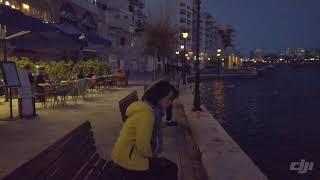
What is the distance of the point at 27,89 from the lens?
14188 millimetres

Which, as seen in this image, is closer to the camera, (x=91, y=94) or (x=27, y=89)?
(x=27, y=89)

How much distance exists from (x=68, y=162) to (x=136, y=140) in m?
0.66

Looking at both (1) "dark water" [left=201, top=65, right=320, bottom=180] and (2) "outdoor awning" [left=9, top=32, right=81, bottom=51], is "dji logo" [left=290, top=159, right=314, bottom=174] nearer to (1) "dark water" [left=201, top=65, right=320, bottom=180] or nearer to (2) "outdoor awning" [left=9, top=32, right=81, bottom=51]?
(1) "dark water" [left=201, top=65, right=320, bottom=180]

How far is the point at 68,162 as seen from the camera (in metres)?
4.91

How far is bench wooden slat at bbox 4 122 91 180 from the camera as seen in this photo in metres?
3.34

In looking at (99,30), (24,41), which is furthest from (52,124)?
(99,30)

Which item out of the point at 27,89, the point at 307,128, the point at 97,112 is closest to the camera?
the point at 27,89

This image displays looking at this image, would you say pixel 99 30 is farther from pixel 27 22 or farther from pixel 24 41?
pixel 27 22

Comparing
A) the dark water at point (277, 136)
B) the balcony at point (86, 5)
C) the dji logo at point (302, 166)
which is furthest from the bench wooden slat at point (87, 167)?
the balcony at point (86, 5)

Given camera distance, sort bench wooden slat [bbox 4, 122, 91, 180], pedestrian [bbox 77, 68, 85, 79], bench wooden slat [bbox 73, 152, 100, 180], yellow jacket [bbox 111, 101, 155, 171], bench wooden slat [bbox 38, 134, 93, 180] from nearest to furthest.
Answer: bench wooden slat [bbox 4, 122, 91, 180] → bench wooden slat [bbox 38, 134, 93, 180] → yellow jacket [bbox 111, 101, 155, 171] → bench wooden slat [bbox 73, 152, 100, 180] → pedestrian [bbox 77, 68, 85, 79]

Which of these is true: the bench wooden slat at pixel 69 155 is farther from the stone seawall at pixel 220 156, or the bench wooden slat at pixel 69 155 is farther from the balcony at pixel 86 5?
the balcony at pixel 86 5

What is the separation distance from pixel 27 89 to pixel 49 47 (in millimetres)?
8428

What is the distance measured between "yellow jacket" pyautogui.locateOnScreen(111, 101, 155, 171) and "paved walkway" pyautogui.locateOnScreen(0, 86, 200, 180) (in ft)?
6.80

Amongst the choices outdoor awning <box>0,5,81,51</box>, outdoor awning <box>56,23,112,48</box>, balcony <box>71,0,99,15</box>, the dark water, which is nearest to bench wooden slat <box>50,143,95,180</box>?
the dark water
